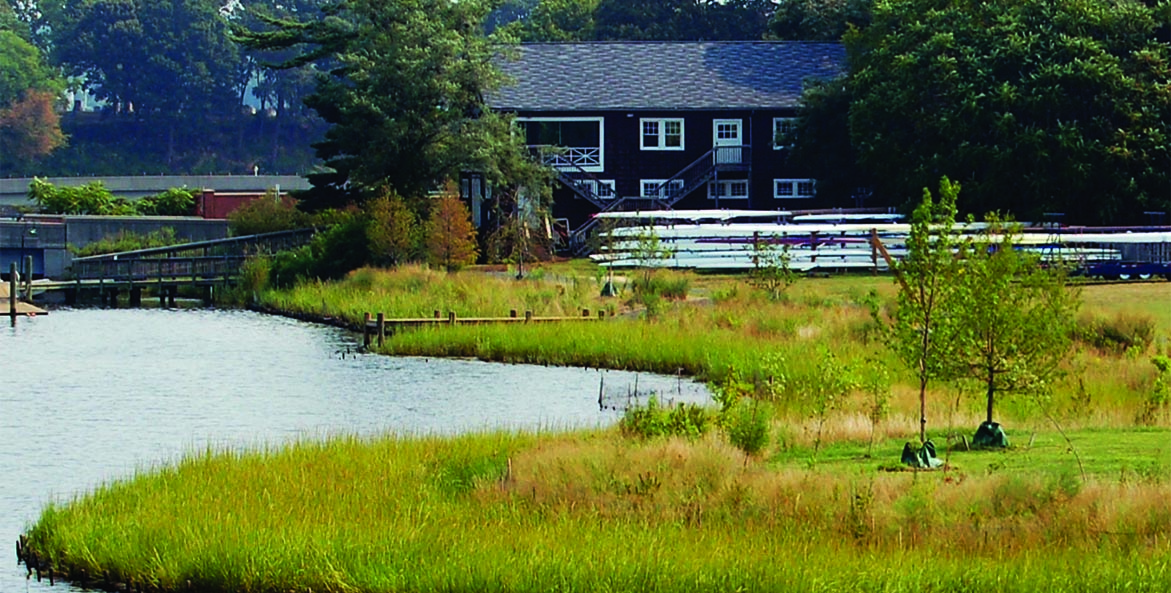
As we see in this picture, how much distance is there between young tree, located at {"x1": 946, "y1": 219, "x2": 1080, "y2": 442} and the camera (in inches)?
1043

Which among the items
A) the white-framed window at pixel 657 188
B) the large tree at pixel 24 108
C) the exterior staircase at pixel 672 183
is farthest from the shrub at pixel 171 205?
the large tree at pixel 24 108

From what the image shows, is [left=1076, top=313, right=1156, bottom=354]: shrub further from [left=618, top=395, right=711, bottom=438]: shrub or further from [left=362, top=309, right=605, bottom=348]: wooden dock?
[left=362, top=309, right=605, bottom=348]: wooden dock

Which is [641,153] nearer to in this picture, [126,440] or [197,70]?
[126,440]

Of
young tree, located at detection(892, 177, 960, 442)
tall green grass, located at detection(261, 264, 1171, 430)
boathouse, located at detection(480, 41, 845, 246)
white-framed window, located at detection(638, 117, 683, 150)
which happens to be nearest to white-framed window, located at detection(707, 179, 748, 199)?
boathouse, located at detection(480, 41, 845, 246)

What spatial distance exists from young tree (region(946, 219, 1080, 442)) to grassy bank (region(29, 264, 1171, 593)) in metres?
0.85

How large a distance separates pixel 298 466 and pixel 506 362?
20.7 metres

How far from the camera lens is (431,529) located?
885 inches

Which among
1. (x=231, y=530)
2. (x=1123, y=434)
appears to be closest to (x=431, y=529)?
(x=231, y=530)

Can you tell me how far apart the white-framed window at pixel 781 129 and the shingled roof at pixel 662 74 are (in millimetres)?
658

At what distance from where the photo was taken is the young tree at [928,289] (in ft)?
86.2

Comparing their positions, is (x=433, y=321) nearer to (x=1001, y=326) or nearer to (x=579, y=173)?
(x=579, y=173)

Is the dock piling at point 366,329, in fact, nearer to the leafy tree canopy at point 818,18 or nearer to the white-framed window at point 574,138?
the white-framed window at point 574,138

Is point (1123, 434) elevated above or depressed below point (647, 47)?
below

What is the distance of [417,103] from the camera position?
70000 millimetres
